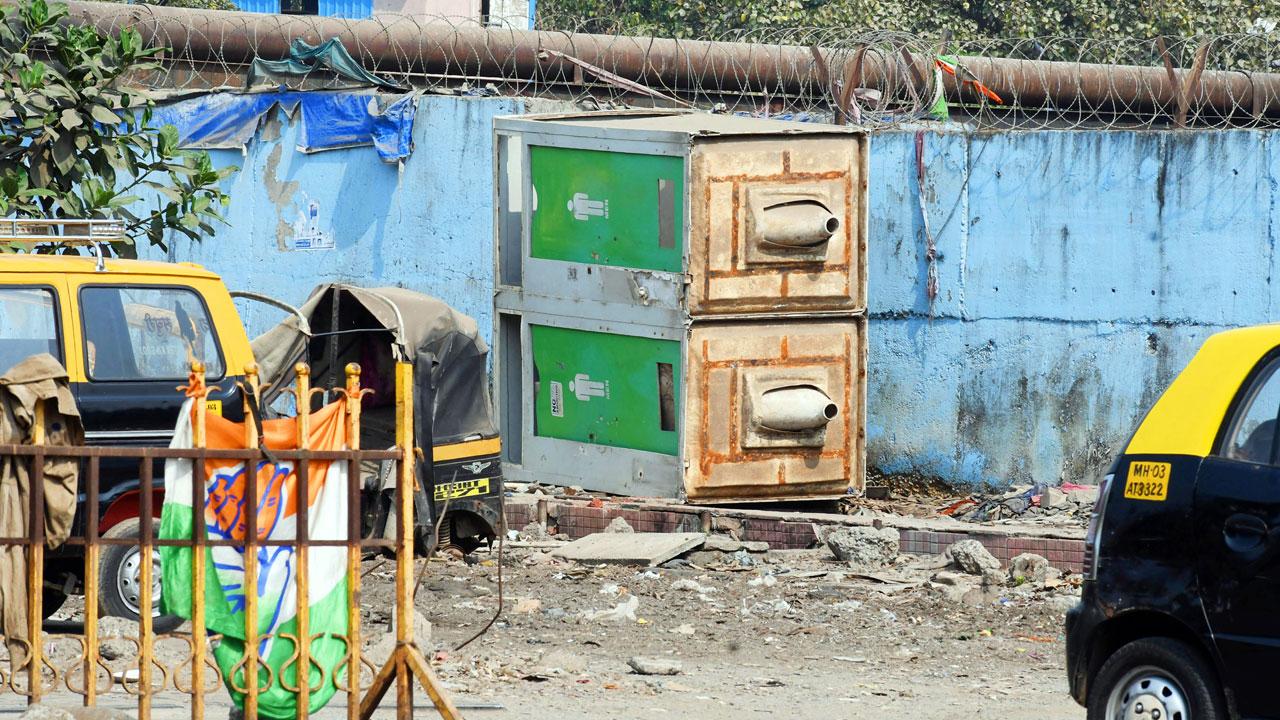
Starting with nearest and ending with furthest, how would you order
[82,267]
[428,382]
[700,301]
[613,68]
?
[82,267] < [428,382] < [700,301] < [613,68]

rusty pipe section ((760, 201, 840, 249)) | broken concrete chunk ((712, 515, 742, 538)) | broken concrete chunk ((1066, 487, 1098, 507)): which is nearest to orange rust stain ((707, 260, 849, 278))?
rusty pipe section ((760, 201, 840, 249))

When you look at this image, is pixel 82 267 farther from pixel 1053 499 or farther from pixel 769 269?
pixel 1053 499

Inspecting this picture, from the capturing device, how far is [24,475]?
19.2ft

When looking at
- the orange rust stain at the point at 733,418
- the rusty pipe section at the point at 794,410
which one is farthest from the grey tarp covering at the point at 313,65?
the rusty pipe section at the point at 794,410

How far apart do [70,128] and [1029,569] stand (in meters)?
6.05

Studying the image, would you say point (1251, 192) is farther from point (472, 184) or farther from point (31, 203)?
point (31, 203)

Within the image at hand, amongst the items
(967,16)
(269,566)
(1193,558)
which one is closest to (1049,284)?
(1193,558)

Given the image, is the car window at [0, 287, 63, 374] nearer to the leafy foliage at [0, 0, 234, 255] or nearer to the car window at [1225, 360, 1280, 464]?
the leafy foliage at [0, 0, 234, 255]

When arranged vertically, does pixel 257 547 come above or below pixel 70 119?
below

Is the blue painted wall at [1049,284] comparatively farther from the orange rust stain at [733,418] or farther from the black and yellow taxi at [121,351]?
the black and yellow taxi at [121,351]

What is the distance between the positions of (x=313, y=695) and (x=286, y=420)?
90cm

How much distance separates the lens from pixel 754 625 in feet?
29.5

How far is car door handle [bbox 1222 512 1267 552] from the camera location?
5656 millimetres

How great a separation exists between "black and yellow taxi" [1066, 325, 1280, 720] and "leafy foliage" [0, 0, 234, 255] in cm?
620
